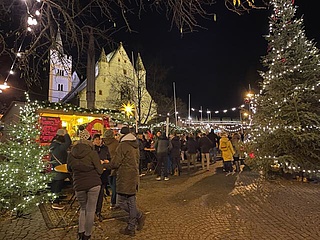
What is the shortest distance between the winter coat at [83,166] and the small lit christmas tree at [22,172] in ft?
7.30

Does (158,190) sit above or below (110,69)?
below

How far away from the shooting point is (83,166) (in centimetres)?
398

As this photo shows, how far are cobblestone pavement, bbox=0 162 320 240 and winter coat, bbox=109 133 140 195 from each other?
2.67 feet

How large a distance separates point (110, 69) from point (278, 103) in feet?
118

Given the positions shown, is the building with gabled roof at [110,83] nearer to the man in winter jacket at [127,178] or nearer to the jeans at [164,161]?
the jeans at [164,161]

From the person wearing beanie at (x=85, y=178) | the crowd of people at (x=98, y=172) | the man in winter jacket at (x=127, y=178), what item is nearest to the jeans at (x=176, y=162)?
the crowd of people at (x=98, y=172)

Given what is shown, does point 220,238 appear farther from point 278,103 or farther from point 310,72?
point 310,72

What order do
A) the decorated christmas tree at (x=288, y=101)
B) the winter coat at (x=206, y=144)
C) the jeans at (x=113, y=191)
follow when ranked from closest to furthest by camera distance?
1. the jeans at (x=113, y=191)
2. the decorated christmas tree at (x=288, y=101)
3. the winter coat at (x=206, y=144)

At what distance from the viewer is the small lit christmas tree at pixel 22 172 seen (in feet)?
17.8

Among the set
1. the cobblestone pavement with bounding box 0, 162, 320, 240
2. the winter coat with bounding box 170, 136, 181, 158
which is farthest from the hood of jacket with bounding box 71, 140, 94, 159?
the winter coat with bounding box 170, 136, 181, 158

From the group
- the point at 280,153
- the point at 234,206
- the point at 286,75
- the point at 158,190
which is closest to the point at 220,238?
the point at 234,206

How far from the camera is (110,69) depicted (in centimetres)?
4253

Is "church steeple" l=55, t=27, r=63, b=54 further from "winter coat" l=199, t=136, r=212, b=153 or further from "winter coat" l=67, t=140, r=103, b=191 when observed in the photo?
"winter coat" l=199, t=136, r=212, b=153

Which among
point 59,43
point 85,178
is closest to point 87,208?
point 85,178
